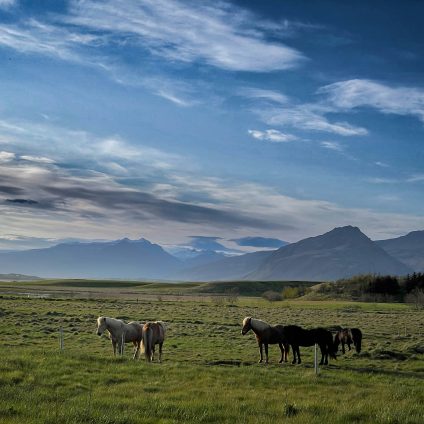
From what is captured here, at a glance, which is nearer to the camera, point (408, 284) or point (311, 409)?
point (311, 409)

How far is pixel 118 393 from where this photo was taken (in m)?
14.5

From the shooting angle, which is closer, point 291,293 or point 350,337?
point 350,337

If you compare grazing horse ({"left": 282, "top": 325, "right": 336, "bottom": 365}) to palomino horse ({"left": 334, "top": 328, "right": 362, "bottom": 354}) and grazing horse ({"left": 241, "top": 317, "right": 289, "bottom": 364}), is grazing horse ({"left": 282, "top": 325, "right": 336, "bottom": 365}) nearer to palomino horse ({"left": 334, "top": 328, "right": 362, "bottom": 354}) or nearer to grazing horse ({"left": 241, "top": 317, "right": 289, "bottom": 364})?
grazing horse ({"left": 241, "top": 317, "right": 289, "bottom": 364})

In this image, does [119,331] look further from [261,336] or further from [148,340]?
[261,336]

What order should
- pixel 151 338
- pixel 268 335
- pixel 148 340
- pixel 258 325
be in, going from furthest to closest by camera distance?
pixel 258 325 → pixel 268 335 → pixel 151 338 → pixel 148 340

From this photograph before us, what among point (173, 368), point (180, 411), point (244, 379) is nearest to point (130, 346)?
point (173, 368)

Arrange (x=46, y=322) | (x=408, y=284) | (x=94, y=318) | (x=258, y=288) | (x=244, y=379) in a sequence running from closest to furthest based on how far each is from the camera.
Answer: (x=244, y=379), (x=46, y=322), (x=94, y=318), (x=408, y=284), (x=258, y=288)

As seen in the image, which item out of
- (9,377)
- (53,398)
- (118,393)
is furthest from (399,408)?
(9,377)

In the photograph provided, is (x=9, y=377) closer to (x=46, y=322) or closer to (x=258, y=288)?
(x=46, y=322)

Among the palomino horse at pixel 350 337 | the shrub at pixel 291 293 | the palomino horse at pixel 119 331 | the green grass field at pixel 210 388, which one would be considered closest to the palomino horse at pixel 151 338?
the green grass field at pixel 210 388

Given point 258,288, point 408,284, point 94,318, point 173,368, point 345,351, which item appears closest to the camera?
point 173,368

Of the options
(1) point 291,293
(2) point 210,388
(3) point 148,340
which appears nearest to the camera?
(2) point 210,388

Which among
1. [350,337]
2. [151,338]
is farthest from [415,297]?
A: [151,338]

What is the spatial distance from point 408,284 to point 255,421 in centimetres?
10023
